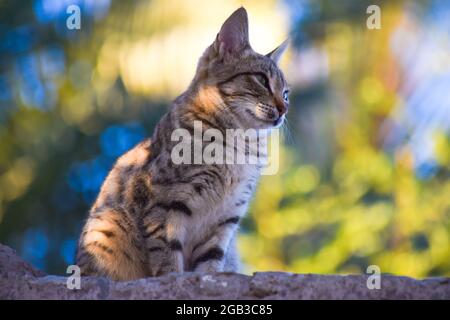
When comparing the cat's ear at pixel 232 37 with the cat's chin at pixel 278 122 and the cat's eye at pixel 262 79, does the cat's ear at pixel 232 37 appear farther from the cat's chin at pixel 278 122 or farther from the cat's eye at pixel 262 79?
the cat's chin at pixel 278 122

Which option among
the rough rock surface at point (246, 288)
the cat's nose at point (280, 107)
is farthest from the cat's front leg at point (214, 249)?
the rough rock surface at point (246, 288)

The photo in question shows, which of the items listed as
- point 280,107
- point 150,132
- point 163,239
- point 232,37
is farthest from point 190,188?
point 150,132

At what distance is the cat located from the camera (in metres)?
5.74

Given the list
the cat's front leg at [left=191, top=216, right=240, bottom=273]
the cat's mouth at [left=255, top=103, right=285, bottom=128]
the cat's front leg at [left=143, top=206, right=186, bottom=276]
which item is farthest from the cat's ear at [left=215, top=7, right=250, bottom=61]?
the cat's front leg at [left=143, top=206, right=186, bottom=276]

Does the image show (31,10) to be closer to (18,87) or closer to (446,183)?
(18,87)

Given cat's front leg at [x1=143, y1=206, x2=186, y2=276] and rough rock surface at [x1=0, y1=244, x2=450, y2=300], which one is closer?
rough rock surface at [x1=0, y1=244, x2=450, y2=300]

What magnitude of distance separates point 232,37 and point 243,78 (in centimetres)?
36

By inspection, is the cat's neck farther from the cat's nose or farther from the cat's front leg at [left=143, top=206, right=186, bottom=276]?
the cat's front leg at [left=143, top=206, right=186, bottom=276]

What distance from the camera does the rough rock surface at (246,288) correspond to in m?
4.55

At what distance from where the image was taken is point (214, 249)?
6.02 metres

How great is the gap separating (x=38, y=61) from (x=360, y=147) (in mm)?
5614

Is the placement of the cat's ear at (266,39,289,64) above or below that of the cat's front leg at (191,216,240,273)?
above

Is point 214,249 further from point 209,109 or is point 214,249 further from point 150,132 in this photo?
point 150,132

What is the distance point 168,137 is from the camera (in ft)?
19.8
